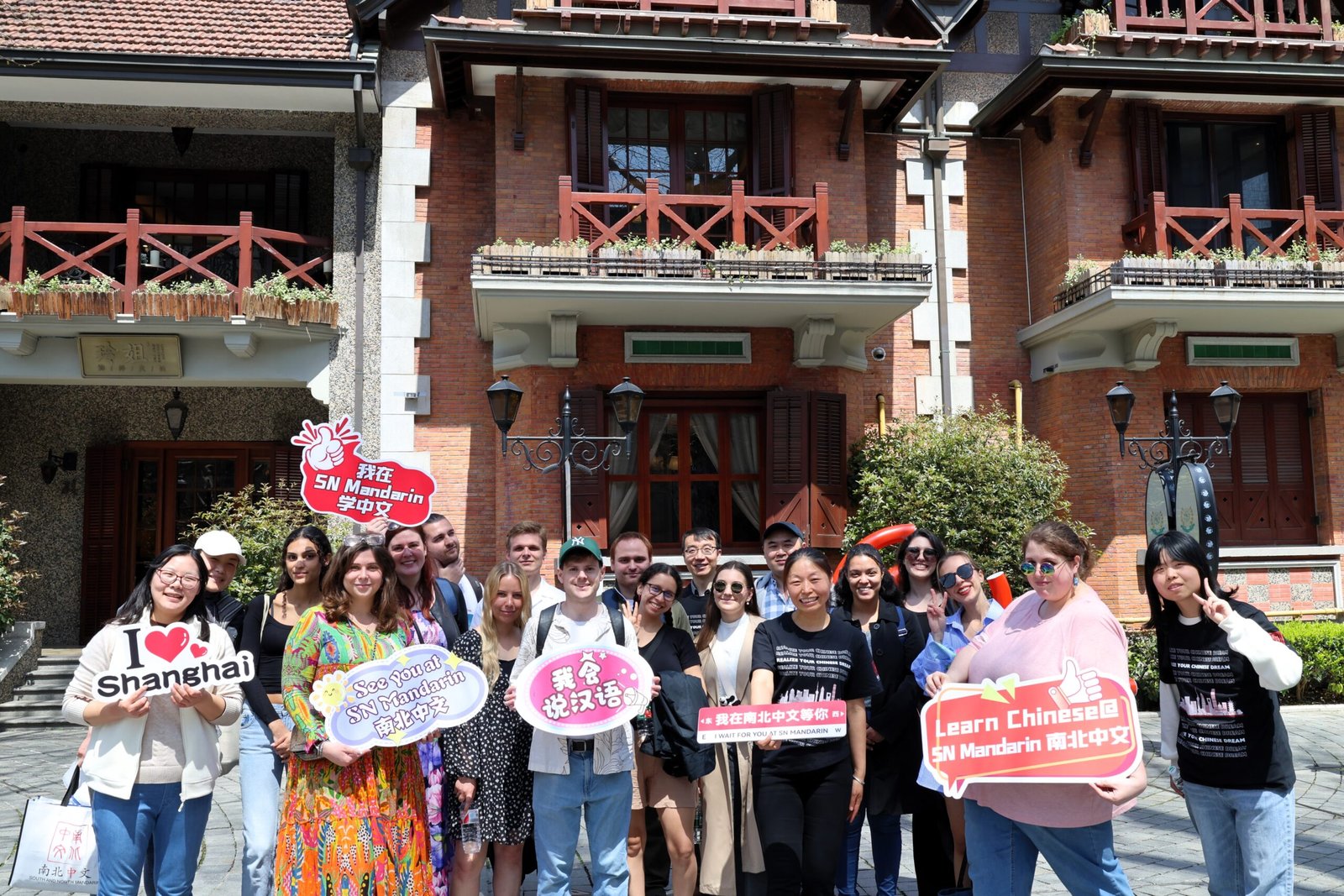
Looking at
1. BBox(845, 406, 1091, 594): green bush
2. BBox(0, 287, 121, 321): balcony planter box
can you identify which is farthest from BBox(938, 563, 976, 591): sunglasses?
BBox(0, 287, 121, 321): balcony planter box

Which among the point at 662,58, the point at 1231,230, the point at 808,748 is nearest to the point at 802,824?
the point at 808,748

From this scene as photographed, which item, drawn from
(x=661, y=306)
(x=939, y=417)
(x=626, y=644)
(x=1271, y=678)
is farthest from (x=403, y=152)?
(x=1271, y=678)

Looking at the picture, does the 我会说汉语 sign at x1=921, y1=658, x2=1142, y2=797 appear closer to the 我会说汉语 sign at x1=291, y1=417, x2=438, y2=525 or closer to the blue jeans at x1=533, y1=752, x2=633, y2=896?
the blue jeans at x1=533, y1=752, x2=633, y2=896

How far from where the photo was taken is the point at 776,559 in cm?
653

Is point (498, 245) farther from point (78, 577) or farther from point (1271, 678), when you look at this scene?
point (1271, 678)

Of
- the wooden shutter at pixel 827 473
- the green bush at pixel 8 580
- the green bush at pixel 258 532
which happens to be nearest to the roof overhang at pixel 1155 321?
the wooden shutter at pixel 827 473

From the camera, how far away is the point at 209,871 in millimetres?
6145

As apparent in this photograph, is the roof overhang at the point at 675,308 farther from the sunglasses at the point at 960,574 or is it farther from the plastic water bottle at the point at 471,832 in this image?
the plastic water bottle at the point at 471,832

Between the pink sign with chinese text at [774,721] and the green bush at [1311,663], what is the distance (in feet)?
25.9

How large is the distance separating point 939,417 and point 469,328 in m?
6.38

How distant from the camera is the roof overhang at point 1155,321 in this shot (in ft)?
40.8

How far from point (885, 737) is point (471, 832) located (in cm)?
216

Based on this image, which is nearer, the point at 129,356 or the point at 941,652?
the point at 941,652

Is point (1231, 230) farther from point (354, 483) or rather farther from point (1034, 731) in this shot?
point (354, 483)
